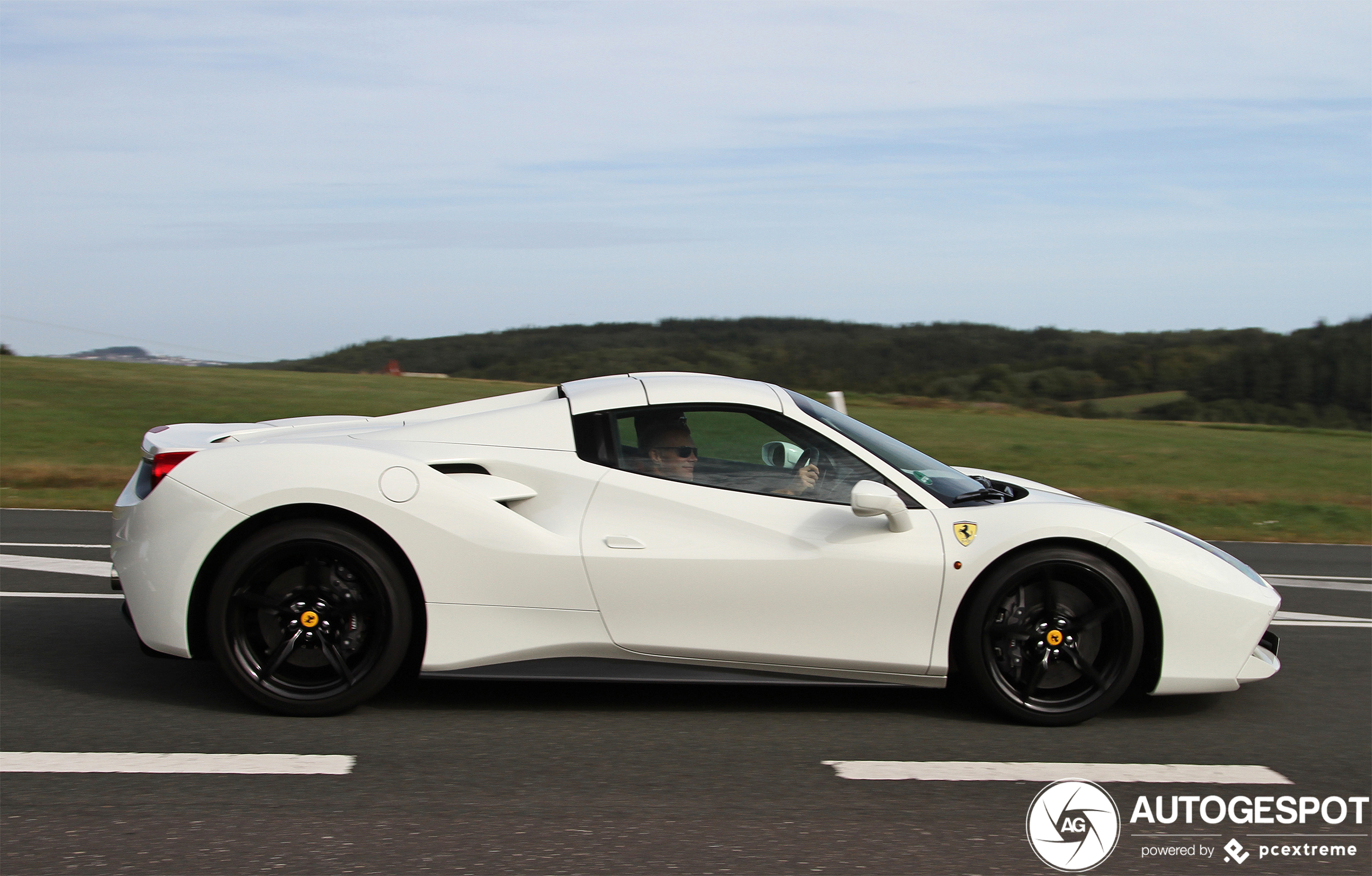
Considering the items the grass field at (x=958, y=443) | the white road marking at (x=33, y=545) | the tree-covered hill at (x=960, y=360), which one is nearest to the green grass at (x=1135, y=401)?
the tree-covered hill at (x=960, y=360)

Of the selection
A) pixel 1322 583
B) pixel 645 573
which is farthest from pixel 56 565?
pixel 1322 583

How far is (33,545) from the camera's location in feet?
26.4

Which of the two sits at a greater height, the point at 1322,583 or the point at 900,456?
the point at 900,456

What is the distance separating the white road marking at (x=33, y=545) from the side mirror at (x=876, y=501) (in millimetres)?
6180

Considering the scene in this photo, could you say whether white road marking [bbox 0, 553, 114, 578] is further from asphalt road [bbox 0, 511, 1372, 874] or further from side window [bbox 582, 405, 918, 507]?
side window [bbox 582, 405, 918, 507]

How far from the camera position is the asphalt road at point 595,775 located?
3.05 metres

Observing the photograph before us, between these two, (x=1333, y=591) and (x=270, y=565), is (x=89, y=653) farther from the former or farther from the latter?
(x=1333, y=591)

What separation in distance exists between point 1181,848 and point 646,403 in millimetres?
2360

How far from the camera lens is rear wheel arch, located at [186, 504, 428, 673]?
409 cm

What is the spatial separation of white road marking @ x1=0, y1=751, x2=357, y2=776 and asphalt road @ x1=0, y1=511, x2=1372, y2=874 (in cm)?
5

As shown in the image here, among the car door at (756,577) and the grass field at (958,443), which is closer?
the car door at (756,577)

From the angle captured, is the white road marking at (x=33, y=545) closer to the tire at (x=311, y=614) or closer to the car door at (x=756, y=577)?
the tire at (x=311, y=614)

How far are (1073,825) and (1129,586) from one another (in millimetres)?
1197

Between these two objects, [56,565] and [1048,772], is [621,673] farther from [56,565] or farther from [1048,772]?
[56,565]
